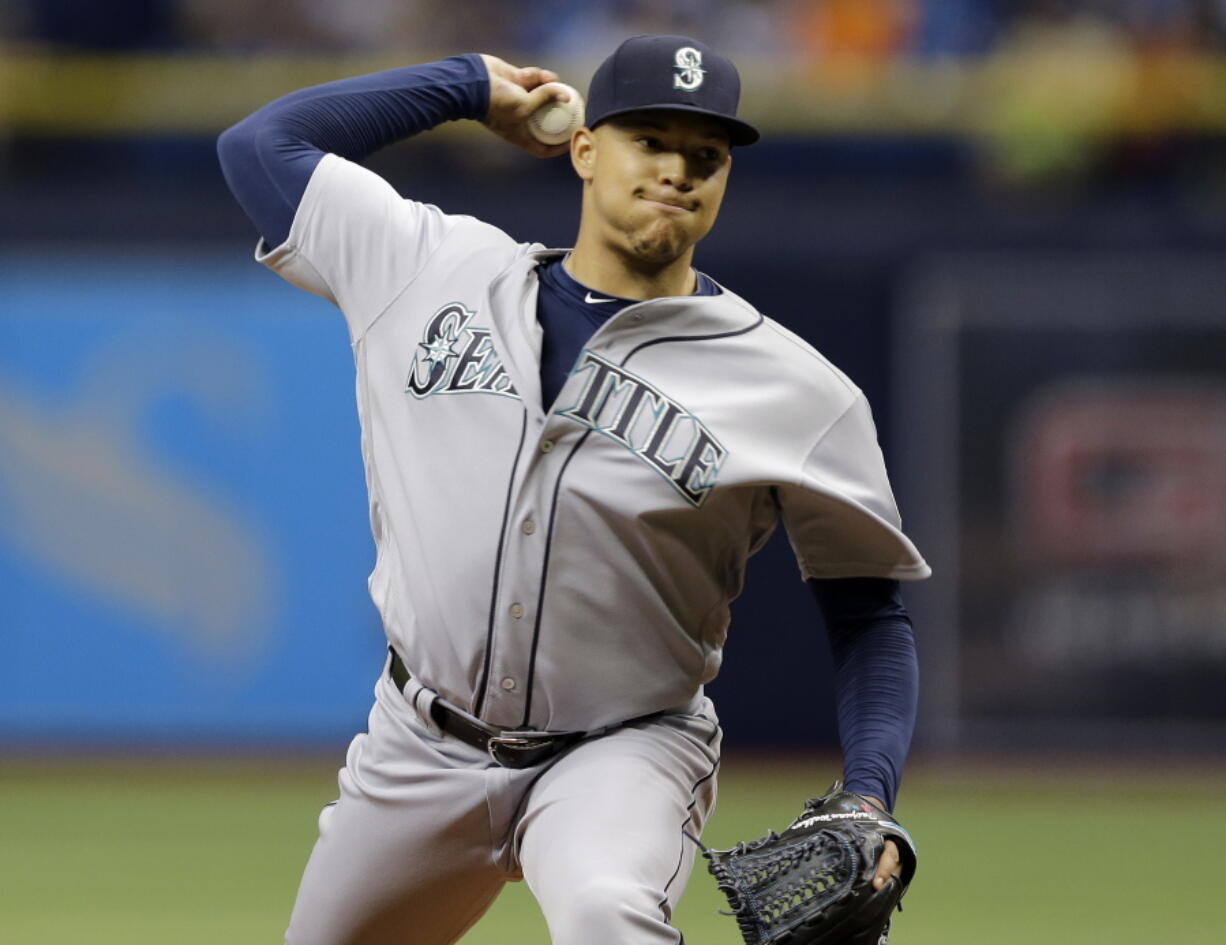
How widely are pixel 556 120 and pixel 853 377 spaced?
22.2ft

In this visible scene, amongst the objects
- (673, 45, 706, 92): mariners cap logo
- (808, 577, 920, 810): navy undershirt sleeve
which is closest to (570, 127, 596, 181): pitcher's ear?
(673, 45, 706, 92): mariners cap logo

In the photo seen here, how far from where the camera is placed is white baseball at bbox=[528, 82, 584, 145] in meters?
4.15

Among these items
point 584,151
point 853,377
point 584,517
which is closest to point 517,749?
point 584,517

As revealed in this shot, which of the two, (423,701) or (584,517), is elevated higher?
(584,517)

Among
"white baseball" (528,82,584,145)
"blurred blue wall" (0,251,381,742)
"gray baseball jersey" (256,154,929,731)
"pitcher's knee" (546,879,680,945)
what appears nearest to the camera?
"pitcher's knee" (546,879,680,945)

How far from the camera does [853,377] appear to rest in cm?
1079

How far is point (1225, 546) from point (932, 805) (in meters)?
2.01

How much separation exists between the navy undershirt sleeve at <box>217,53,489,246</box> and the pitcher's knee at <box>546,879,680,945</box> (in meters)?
1.44

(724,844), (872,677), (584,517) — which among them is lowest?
(724,844)

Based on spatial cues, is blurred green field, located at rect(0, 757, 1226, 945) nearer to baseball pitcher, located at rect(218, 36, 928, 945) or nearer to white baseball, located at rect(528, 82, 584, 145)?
baseball pitcher, located at rect(218, 36, 928, 945)

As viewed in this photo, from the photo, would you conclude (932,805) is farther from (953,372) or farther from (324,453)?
(324,453)

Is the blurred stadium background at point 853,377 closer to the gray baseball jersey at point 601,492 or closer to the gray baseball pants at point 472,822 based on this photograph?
the gray baseball pants at point 472,822

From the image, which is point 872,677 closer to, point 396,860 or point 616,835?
point 616,835

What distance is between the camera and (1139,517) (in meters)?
10.3
